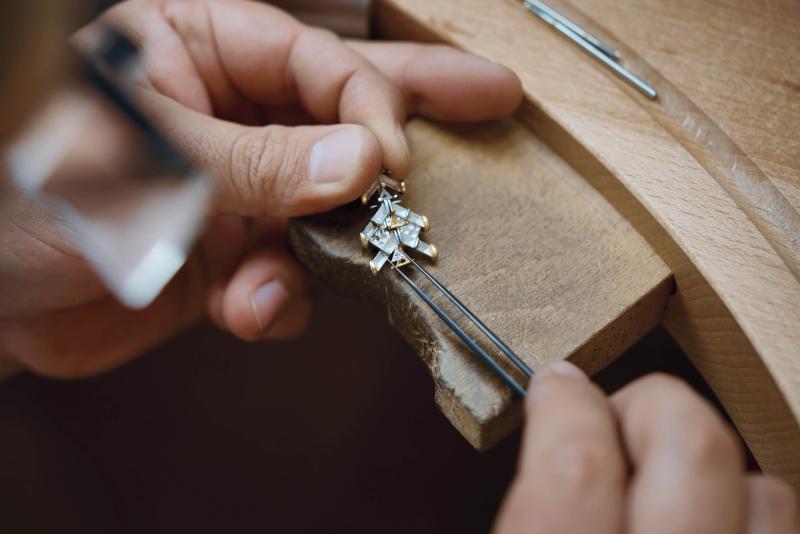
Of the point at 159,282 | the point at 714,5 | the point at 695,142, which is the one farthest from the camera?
the point at 714,5

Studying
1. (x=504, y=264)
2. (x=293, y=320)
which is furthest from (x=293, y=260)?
(x=504, y=264)

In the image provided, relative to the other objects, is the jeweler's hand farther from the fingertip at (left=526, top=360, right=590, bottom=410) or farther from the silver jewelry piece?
the silver jewelry piece

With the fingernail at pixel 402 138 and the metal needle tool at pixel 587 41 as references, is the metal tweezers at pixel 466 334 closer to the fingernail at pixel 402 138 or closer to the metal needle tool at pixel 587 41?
the fingernail at pixel 402 138

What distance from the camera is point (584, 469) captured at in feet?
1.85

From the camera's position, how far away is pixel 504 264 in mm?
805

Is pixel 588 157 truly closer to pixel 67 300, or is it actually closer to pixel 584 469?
pixel 584 469

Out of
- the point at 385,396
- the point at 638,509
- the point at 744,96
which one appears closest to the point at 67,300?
the point at 385,396

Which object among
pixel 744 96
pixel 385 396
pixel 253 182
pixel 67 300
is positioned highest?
pixel 744 96

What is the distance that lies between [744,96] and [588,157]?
23 centimetres

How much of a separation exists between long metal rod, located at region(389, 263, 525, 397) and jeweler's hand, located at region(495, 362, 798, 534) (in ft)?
0.31

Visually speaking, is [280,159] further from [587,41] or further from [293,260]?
[587,41]

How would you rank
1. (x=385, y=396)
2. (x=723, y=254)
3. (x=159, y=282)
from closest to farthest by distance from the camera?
1. (x=159, y=282)
2. (x=723, y=254)
3. (x=385, y=396)

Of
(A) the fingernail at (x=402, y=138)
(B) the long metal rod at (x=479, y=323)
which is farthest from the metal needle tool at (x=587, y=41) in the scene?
(B) the long metal rod at (x=479, y=323)

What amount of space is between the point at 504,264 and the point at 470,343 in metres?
0.12
